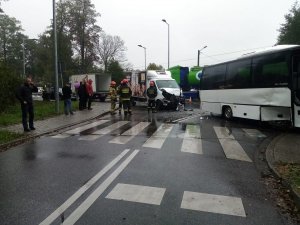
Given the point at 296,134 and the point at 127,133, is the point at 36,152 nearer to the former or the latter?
the point at 127,133

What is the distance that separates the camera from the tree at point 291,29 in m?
57.5

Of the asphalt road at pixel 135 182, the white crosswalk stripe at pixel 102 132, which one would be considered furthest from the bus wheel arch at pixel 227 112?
the asphalt road at pixel 135 182

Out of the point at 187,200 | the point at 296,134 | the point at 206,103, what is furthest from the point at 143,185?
the point at 206,103

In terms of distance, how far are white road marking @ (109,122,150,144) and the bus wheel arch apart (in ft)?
14.1

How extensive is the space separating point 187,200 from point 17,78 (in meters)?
21.7

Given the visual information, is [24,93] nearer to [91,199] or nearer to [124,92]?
[124,92]

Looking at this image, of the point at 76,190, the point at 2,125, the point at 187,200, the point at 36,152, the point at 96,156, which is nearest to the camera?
the point at 187,200

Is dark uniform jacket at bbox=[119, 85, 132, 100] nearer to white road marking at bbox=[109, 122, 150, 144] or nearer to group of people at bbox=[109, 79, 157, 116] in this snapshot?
group of people at bbox=[109, 79, 157, 116]

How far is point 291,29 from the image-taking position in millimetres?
58500

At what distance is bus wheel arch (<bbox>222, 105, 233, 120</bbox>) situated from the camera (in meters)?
18.8

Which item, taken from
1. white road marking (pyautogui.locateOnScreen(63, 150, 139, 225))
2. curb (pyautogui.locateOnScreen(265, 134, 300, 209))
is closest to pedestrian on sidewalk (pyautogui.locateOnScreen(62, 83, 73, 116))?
curb (pyautogui.locateOnScreen(265, 134, 300, 209))

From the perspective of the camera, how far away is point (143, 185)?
275 inches

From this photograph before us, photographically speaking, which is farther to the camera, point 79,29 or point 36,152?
point 79,29

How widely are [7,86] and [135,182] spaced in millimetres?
16933
